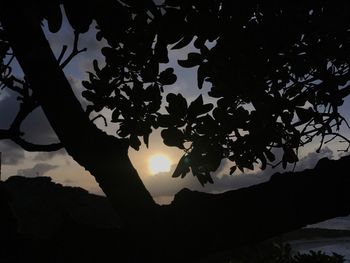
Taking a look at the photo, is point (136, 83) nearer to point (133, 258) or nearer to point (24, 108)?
point (24, 108)

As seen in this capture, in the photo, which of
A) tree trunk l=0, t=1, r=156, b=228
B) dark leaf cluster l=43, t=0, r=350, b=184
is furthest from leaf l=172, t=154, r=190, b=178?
tree trunk l=0, t=1, r=156, b=228

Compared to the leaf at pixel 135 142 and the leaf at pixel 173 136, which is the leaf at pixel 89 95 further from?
the leaf at pixel 173 136

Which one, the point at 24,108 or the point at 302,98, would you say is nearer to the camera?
the point at 24,108

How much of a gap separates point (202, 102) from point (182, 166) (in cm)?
74

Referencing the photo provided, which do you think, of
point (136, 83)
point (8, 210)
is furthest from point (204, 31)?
point (8, 210)

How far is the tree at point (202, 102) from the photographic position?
193 cm

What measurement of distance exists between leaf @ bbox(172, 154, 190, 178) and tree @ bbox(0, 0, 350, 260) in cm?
1

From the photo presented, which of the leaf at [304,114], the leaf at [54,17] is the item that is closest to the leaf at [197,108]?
the leaf at [304,114]

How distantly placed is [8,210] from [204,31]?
157 centimetres

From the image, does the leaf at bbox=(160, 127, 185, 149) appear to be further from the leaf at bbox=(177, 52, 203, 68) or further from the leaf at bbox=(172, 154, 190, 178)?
the leaf at bbox=(177, 52, 203, 68)

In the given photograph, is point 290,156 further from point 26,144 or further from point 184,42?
point 26,144

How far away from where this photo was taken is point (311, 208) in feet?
6.26

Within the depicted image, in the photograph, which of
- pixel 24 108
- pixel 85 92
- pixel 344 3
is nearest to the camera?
pixel 24 108

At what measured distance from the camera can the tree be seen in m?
1.93
